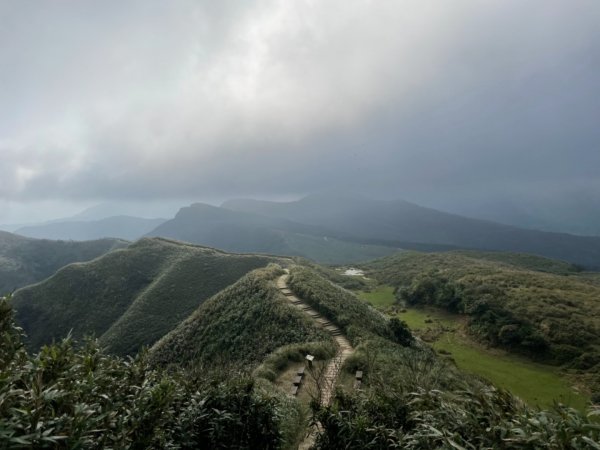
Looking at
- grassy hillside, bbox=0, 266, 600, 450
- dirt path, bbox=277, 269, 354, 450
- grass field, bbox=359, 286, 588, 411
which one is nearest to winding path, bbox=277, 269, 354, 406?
dirt path, bbox=277, 269, 354, 450

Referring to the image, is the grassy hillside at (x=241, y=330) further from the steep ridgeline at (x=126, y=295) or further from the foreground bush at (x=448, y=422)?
the foreground bush at (x=448, y=422)

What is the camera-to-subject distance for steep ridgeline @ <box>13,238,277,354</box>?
54.8m

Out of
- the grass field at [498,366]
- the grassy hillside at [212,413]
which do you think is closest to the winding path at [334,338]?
the grassy hillside at [212,413]

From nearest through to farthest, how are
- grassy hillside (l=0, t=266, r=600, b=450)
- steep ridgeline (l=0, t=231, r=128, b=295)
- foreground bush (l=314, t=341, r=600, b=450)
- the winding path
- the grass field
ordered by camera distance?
grassy hillside (l=0, t=266, r=600, b=450)
foreground bush (l=314, t=341, r=600, b=450)
the winding path
the grass field
steep ridgeline (l=0, t=231, r=128, b=295)

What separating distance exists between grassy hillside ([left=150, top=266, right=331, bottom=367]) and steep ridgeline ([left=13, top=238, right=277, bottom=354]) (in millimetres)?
14904

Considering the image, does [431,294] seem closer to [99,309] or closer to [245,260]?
[245,260]

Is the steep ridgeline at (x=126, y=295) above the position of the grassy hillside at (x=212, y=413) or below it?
below

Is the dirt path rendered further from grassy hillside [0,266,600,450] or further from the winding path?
grassy hillside [0,266,600,450]

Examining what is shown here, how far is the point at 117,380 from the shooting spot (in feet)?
32.0

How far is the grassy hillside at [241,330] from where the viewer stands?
29.7 metres

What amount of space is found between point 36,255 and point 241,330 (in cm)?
17283

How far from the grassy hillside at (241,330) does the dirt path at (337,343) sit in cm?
108

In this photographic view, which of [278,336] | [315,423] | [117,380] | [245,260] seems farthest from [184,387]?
[245,260]

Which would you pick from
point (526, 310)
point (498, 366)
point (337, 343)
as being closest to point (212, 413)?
point (337, 343)
